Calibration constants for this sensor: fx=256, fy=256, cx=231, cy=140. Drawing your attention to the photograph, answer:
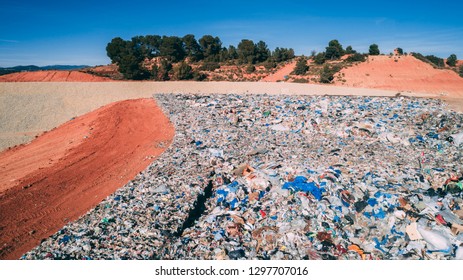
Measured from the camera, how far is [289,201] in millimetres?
4863

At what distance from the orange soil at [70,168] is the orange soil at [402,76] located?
85.0ft

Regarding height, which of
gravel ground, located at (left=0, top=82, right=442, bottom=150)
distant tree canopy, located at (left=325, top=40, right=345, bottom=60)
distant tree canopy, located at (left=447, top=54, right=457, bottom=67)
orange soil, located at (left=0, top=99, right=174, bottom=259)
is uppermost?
distant tree canopy, located at (left=325, top=40, right=345, bottom=60)

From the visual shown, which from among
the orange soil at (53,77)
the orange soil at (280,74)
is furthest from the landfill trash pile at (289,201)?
the orange soil at (53,77)

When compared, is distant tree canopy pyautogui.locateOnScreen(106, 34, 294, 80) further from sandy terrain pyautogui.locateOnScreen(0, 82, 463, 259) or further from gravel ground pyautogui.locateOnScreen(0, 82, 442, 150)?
sandy terrain pyautogui.locateOnScreen(0, 82, 463, 259)

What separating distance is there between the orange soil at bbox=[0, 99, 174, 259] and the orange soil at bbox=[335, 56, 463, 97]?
2591 cm

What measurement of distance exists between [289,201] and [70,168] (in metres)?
6.37

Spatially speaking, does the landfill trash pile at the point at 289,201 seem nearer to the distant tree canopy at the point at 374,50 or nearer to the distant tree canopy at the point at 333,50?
the distant tree canopy at the point at 333,50

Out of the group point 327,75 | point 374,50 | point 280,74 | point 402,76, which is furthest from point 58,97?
point 374,50

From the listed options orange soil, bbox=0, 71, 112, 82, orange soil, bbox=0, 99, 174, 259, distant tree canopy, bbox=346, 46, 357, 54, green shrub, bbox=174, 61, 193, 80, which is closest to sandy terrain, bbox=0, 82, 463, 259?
orange soil, bbox=0, 99, 174, 259

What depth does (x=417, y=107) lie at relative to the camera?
10359mm

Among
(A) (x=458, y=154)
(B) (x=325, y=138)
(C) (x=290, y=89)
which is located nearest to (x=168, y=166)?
(B) (x=325, y=138)

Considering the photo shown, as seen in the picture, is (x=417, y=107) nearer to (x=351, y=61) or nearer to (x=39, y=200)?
(x=39, y=200)

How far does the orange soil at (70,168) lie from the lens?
5027 mm

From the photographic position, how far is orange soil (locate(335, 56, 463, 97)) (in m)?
29.0
